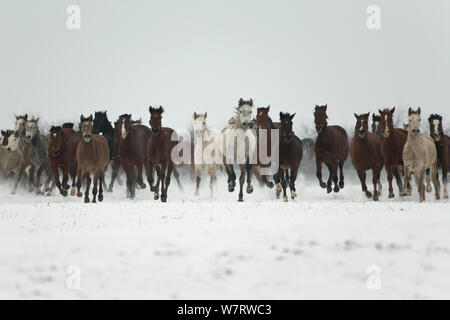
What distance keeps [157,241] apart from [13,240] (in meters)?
3.02

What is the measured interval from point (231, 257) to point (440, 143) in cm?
1387

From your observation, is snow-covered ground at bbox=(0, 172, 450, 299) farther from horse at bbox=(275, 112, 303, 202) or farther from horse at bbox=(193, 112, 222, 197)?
horse at bbox=(193, 112, 222, 197)

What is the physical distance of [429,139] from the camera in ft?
65.5

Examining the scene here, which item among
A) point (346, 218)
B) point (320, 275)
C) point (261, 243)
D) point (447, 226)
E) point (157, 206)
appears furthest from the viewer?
point (157, 206)

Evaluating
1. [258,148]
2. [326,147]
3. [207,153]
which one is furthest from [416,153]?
[207,153]

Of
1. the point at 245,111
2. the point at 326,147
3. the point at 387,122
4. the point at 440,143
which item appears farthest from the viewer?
the point at 326,147

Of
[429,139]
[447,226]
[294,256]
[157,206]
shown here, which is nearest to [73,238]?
[294,256]

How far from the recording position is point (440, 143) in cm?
2116

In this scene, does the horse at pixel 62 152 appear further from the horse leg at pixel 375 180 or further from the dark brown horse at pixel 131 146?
the horse leg at pixel 375 180

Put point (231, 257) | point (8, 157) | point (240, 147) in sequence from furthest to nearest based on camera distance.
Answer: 1. point (8, 157)
2. point (240, 147)
3. point (231, 257)

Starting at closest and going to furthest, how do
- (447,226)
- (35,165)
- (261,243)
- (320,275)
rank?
(320,275)
(261,243)
(447,226)
(35,165)

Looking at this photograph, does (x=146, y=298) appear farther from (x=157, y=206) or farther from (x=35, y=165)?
(x=35, y=165)

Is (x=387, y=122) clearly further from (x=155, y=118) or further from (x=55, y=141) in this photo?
(x=55, y=141)

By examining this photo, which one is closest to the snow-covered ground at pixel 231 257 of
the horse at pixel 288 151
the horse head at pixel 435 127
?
the horse at pixel 288 151
